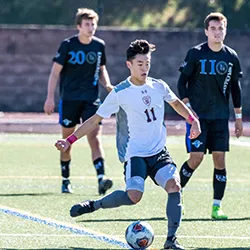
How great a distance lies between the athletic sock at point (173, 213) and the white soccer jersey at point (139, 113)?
479mm

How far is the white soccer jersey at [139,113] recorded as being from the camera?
26.0 ft

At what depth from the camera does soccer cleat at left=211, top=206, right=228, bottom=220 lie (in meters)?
9.49

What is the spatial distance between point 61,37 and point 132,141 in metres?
15.6

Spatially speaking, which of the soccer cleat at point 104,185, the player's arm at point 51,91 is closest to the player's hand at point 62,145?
the soccer cleat at point 104,185

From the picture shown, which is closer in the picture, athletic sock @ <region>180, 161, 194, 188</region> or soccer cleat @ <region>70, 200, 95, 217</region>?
soccer cleat @ <region>70, 200, 95, 217</region>

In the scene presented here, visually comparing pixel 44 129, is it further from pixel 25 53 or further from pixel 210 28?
pixel 210 28

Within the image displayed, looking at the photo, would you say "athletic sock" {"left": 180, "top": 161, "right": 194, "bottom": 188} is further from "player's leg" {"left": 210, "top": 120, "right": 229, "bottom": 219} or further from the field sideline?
the field sideline

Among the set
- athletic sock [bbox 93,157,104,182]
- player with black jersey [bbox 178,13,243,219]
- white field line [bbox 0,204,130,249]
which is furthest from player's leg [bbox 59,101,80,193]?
player with black jersey [bbox 178,13,243,219]

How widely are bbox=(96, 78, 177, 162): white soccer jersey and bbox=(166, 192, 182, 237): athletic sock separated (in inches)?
18.9

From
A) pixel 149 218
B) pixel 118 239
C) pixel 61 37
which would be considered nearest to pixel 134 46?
pixel 118 239

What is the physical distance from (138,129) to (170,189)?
0.62 m

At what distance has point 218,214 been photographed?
31.3ft

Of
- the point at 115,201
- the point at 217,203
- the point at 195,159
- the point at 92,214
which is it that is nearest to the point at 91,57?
the point at 195,159

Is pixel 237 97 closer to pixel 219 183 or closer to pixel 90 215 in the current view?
pixel 219 183
